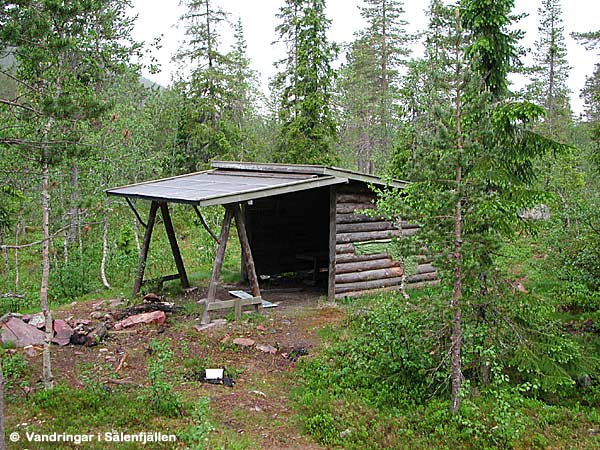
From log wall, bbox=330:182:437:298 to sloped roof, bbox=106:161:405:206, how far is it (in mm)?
716

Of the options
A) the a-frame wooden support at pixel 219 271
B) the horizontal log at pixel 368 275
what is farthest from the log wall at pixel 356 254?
the a-frame wooden support at pixel 219 271

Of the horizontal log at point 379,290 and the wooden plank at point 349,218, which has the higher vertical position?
the wooden plank at point 349,218

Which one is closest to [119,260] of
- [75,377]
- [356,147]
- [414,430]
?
[75,377]

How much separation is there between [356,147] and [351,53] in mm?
6541

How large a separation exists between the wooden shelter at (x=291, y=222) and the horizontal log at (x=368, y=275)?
2 centimetres

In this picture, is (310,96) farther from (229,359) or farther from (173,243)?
(229,359)

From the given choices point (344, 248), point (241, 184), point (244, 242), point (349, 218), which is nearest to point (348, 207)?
point (349, 218)

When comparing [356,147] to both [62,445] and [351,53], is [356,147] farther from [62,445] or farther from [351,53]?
[62,445]

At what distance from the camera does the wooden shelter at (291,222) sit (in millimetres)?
10733

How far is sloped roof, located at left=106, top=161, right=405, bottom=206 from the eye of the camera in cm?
1011

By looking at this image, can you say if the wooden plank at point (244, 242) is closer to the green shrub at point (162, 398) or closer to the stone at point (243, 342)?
the stone at point (243, 342)

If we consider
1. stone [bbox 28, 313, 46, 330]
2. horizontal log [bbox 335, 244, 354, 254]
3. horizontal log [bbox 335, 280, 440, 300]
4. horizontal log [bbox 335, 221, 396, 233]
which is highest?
horizontal log [bbox 335, 221, 396, 233]

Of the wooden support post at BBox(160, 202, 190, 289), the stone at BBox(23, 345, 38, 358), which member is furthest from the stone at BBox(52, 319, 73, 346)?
the wooden support post at BBox(160, 202, 190, 289)

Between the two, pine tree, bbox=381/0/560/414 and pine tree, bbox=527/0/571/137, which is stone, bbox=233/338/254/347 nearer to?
pine tree, bbox=381/0/560/414
